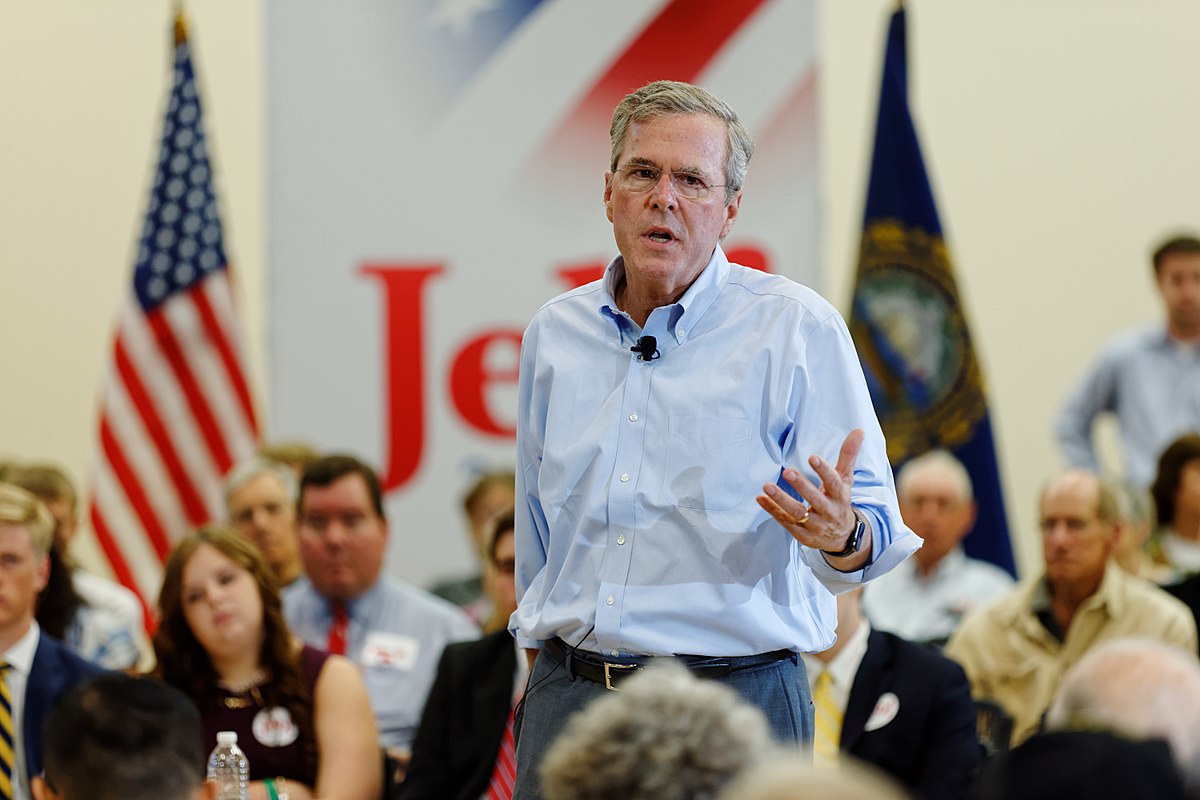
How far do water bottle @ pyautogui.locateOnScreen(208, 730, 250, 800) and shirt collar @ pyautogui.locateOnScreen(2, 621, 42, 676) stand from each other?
519 millimetres

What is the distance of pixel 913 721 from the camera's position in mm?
3559

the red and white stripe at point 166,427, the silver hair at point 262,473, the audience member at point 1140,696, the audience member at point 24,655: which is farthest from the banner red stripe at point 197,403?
the audience member at point 1140,696

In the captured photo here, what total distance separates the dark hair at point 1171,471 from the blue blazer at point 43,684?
3.47 metres

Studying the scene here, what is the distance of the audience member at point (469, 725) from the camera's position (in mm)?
3750

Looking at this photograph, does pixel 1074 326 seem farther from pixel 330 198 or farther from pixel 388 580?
pixel 388 580

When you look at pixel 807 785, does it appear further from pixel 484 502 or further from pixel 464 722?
pixel 484 502

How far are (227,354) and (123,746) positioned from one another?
3.94 m

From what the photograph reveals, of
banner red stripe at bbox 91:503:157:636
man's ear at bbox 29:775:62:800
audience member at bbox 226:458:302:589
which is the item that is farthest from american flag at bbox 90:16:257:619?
man's ear at bbox 29:775:62:800

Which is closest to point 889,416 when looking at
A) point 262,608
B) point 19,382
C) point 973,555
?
point 973,555

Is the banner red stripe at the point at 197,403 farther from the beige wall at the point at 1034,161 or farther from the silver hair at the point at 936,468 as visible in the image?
the beige wall at the point at 1034,161

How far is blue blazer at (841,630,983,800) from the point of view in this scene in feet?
11.6

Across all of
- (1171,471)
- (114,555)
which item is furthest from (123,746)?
(1171,471)

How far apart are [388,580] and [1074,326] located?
3.92m

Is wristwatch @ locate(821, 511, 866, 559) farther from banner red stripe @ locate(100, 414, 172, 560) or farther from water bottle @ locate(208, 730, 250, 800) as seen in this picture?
banner red stripe @ locate(100, 414, 172, 560)
